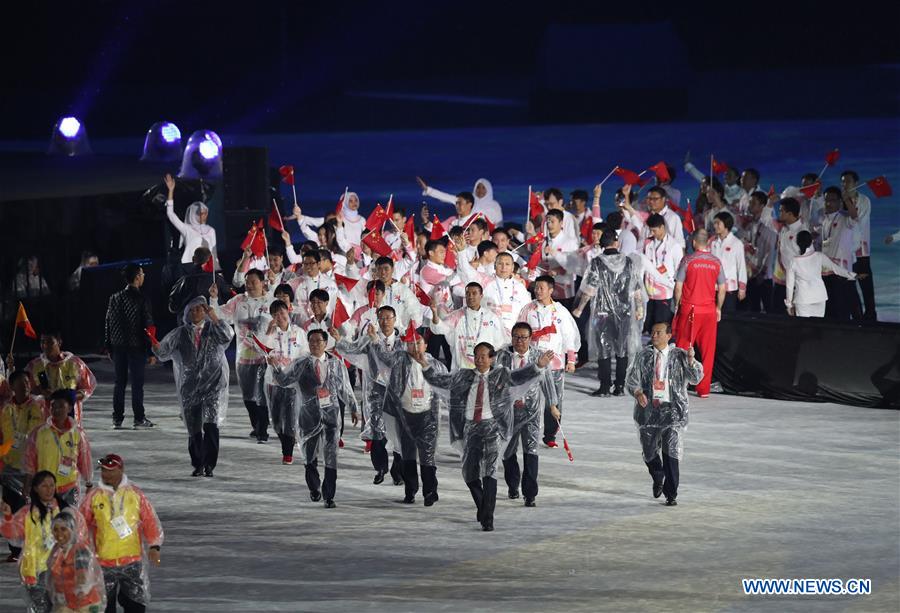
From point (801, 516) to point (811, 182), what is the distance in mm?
7845

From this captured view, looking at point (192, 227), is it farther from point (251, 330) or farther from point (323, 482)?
point (323, 482)

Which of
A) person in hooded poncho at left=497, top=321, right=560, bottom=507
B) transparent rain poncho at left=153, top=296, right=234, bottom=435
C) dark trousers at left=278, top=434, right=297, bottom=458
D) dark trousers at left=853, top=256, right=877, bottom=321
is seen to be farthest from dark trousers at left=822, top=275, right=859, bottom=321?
transparent rain poncho at left=153, top=296, right=234, bottom=435

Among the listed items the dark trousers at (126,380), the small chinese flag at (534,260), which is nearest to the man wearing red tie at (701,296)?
the small chinese flag at (534,260)

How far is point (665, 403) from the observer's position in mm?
12180

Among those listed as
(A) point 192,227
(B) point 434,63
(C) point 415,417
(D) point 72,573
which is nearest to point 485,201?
(A) point 192,227

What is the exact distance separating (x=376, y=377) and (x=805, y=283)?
584 cm

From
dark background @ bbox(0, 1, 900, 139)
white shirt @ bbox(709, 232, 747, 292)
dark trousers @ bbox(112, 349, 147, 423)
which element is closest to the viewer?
dark trousers @ bbox(112, 349, 147, 423)

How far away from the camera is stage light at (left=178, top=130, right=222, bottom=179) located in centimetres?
2225

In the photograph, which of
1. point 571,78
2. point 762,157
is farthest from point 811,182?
point 571,78

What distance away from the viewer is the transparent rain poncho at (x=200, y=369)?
13.2 m

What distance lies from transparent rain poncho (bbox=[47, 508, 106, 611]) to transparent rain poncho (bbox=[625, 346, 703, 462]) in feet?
16.8

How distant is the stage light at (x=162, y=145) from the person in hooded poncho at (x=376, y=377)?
11.7 metres

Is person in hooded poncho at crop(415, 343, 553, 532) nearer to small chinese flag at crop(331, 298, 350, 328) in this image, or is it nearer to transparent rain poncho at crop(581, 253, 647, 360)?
small chinese flag at crop(331, 298, 350, 328)

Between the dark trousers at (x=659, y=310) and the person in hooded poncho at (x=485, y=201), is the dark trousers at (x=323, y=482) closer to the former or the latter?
the dark trousers at (x=659, y=310)
